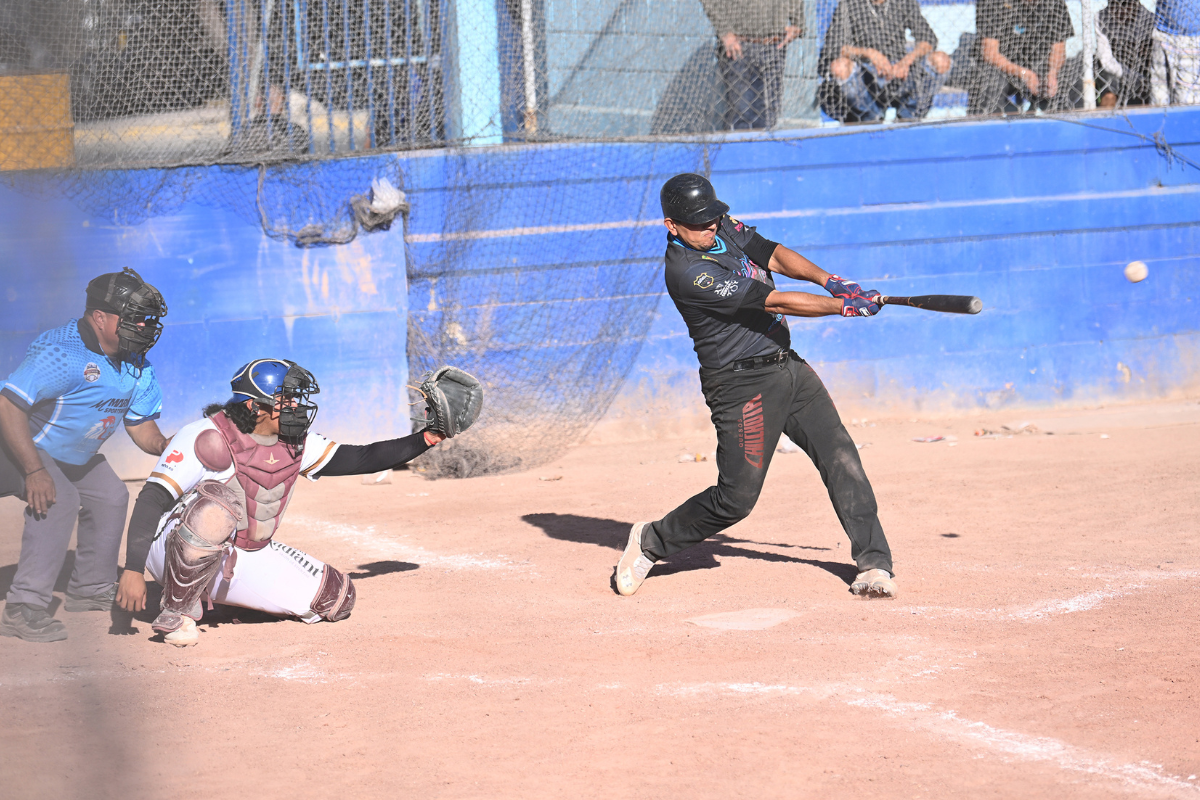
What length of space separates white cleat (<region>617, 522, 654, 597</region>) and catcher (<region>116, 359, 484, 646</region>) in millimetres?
1073

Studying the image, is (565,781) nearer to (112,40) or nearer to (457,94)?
(457,94)

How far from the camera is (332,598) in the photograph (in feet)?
17.2

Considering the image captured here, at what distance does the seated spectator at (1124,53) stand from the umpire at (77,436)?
8947 mm

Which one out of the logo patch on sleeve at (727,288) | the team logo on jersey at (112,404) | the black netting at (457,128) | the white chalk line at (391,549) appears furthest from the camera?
the black netting at (457,128)

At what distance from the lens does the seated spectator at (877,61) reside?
10.3 m

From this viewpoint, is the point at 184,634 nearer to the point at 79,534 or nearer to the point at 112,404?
the point at 79,534

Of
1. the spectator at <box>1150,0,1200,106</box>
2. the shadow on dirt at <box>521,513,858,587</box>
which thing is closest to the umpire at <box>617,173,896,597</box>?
the shadow on dirt at <box>521,513,858,587</box>

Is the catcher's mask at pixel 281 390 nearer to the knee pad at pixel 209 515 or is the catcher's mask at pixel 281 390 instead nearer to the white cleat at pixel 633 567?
the knee pad at pixel 209 515

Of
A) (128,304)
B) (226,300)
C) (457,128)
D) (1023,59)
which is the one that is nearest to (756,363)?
(128,304)

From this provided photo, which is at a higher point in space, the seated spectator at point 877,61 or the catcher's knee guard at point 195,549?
the seated spectator at point 877,61

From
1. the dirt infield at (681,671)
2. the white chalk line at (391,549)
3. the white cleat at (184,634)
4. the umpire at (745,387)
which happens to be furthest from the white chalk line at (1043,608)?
the white cleat at (184,634)

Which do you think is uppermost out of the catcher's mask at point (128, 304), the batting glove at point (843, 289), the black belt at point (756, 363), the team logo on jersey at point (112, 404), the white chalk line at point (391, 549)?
the batting glove at point (843, 289)

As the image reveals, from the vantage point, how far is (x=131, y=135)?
9.25 metres

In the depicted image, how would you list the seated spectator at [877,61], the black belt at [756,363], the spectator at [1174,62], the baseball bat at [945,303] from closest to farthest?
the baseball bat at [945,303] → the black belt at [756,363] → the seated spectator at [877,61] → the spectator at [1174,62]
